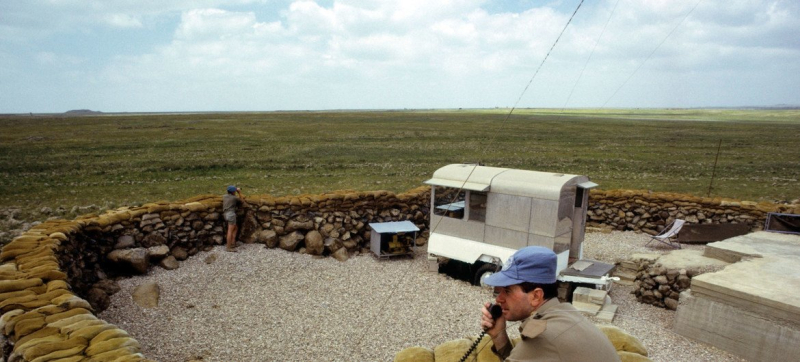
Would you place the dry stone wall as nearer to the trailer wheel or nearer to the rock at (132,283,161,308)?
the rock at (132,283,161,308)

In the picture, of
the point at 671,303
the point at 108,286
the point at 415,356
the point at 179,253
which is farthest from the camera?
the point at 179,253

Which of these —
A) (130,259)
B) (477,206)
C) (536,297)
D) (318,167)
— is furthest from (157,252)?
(318,167)

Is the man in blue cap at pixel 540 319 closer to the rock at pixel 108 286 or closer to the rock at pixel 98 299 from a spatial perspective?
the rock at pixel 98 299

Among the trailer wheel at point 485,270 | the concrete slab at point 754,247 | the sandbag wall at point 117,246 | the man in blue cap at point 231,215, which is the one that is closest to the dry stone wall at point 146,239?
the sandbag wall at point 117,246

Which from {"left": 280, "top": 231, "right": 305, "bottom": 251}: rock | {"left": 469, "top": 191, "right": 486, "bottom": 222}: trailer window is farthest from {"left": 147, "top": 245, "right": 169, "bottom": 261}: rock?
{"left": 469, "top": 191, "right": 486, "bottom": 222}: trailer window

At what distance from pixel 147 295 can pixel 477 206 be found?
704 cm

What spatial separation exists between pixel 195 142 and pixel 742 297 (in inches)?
1909

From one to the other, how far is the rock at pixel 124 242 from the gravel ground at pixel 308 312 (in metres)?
0.89

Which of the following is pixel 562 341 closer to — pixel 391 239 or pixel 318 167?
pixel 391 239

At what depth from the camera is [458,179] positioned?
34.4 ft

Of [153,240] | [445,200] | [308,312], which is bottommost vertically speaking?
[308,312]

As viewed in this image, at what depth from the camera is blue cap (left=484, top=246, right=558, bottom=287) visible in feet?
9.53

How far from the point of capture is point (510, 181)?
9805mm

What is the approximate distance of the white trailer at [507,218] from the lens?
9.34 metres
